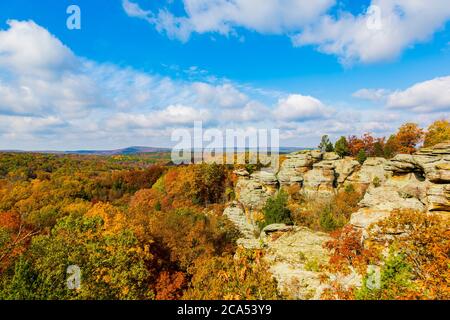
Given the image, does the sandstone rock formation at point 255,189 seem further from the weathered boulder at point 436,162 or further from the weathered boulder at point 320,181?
the weathered boulder at point 436,162

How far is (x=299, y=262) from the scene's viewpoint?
15.7m

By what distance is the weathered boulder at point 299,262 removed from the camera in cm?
1273

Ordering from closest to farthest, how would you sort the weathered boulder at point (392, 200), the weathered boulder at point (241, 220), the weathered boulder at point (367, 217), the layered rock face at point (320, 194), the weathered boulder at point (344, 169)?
the layered rock face at point (320, 194) → the weathered boulder at point (367, 217) → the weathered boulder at point (392, 200) → the weathered boulder at point (241, 220) → the weathered boulder at point (344, 169)

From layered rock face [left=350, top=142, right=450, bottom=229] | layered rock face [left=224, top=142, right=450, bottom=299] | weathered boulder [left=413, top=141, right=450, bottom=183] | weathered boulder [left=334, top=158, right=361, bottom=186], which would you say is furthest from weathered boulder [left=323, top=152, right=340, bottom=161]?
weathered boulder [left=413, top=141, right=450, bottom=183]

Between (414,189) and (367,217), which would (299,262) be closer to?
(367,217)

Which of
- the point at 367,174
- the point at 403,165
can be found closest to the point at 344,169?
the point at 367,174

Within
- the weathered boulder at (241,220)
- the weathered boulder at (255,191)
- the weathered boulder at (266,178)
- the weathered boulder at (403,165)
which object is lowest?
the weathered boulder at (241,220)

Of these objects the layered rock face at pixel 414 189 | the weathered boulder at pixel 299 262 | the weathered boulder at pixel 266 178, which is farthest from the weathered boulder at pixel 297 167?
the weathered boulder at pixel 299 262

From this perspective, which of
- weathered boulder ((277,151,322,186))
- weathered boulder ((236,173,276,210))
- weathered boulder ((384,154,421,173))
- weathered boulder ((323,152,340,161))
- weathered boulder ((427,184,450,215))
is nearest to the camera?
weathered boulder ((427,184,450,215))

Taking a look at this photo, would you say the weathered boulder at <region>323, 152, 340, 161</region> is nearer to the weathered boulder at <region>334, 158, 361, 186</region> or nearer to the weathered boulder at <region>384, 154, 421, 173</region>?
the weathered boulder at <region>334, 158, 361, 186</region>

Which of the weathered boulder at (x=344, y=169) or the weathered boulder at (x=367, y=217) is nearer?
the weathered boulder at (x=367, y=217)

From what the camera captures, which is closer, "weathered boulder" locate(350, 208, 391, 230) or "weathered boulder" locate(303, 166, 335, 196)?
"weathered boulder" locate(350, 208, 391, 230)

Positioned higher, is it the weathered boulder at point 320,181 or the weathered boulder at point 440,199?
the weathered boulder at point 440,199

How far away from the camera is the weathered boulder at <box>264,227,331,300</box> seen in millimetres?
12734
